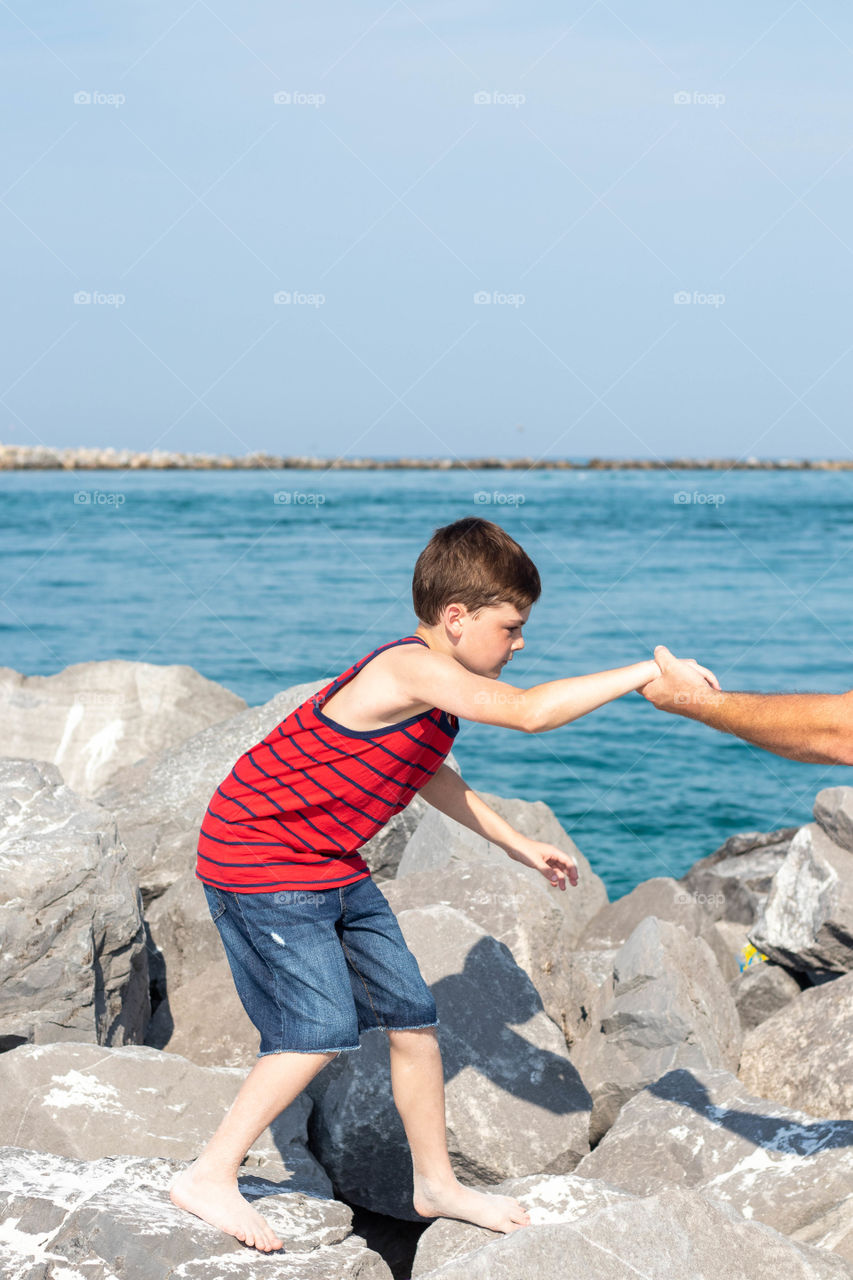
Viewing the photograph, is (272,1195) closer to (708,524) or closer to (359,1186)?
(359,1186)

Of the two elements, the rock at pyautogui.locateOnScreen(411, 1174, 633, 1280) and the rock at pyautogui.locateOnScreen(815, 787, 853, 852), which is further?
the rock at pyautogui.locateOnScreen(815, 787, 853, 852)

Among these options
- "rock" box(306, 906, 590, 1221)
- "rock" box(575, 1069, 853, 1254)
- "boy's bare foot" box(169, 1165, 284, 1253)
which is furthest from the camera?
"rock" box(306, 906, 590, 1221)

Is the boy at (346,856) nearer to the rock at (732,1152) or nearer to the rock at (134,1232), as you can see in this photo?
the rock at (134,1232)

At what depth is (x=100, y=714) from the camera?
686 cm

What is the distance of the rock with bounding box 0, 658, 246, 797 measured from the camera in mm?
6699

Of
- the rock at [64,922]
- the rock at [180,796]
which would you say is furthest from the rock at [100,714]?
the rock at [64,922]

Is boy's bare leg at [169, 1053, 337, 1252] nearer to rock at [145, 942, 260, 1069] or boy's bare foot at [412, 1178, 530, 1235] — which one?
boy's bare foot at [412, 1178, 530, 1235]

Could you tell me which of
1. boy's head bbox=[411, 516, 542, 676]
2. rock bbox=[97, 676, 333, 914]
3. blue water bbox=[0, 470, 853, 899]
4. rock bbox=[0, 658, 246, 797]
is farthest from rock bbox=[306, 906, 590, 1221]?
blue water bbox=[0, 470, 853, 899]

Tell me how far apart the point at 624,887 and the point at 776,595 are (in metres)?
13.8

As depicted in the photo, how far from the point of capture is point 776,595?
21438 millimetres

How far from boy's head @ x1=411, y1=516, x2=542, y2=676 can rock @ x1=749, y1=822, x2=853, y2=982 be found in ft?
7.75

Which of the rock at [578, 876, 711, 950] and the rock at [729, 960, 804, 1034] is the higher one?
the rock at [729, 960, 804, 1034]

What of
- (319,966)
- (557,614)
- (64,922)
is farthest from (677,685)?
(557,614)

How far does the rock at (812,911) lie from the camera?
436 centimetres
